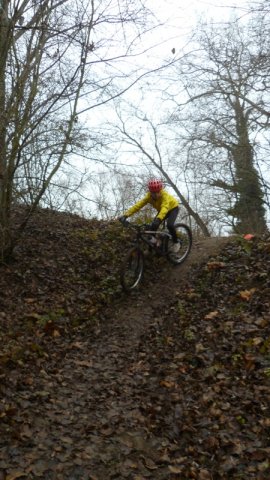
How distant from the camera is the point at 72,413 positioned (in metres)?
5.14

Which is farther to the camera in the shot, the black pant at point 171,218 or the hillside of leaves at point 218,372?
the black pant at point 171,218

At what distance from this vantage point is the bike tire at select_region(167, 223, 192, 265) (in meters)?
9.88

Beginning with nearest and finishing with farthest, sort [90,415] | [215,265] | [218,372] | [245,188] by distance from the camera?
[90,415], [218,372], [215,265], [245,188]

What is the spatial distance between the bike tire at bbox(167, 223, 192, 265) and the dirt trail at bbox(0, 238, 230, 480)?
8.19ft

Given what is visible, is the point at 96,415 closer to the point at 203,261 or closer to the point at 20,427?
the point at 20,427

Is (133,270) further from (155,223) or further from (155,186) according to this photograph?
(155,186)

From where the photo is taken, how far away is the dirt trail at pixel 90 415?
4254 mm

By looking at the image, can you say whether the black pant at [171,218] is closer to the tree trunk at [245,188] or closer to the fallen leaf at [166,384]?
the fallen leaf at [166,384]

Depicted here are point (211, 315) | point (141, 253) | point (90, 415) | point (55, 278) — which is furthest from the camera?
point (141, 253)

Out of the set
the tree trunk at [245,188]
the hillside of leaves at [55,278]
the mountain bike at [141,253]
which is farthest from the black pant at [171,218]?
the tree trunk at [245,188]

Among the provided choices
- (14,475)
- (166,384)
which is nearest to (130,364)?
(166,384)

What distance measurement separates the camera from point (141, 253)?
28.9ft

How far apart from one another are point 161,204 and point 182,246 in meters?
1.92

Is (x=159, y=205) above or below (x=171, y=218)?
above
